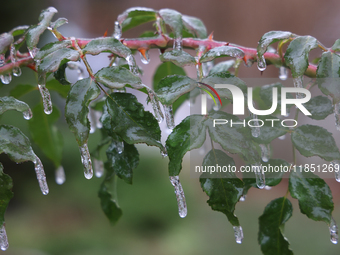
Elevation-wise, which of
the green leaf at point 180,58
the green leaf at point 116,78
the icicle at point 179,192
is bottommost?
the icicle at point 179,192

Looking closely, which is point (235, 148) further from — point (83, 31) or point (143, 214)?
point (83, 31)

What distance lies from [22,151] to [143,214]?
254 centimetres

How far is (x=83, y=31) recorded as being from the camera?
12.1 feet

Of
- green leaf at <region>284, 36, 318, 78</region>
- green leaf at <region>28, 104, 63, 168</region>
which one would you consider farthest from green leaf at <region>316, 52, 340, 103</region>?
green leaf at <region>28, 104, 63, 168</region>

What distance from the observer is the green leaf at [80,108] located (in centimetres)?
36

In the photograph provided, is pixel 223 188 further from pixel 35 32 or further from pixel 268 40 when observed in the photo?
pixel 35 32

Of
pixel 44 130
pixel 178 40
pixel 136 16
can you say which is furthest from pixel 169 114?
pixel 44 130

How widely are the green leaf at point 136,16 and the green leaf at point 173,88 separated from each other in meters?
0.19

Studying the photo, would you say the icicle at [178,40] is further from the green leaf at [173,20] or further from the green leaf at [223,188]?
the green leaf at [223,188]

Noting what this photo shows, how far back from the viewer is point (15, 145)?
0.38 metres

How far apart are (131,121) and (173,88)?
0.06 m

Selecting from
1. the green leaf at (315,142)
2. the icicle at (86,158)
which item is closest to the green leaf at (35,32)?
the icicle at (86,158)

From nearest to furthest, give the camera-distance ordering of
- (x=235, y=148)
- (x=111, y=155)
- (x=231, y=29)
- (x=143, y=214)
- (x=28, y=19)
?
(x=235, y=148) < (x=111, y=155) < (x=143, y=214) < (x=28, y=19) < (x=231, y=29)

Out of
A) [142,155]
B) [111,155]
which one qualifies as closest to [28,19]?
[142,155]
